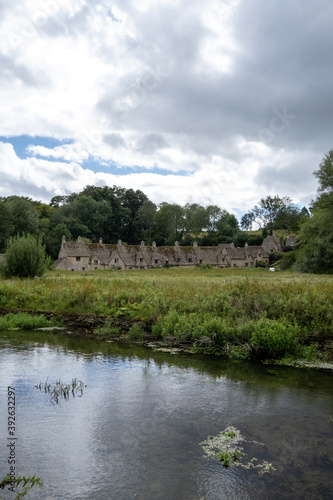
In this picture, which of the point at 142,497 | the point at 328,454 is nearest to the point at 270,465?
the point at 328,454

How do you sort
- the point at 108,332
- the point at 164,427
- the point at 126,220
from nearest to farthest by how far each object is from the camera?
the point at 164,427, the point at 108,332, the point at 126,220

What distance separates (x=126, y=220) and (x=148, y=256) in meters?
41.0

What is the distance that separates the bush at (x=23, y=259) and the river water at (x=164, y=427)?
18.5m

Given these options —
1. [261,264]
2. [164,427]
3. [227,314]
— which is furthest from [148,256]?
[164,427]

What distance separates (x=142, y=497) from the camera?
5.54m

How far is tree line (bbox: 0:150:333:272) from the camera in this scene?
8525 centimetres

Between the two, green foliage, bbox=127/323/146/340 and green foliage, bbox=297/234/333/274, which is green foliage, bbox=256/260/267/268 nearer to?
green foliage, bbox=297/234/333/274

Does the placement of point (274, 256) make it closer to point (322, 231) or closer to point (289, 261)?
point (289, 261)

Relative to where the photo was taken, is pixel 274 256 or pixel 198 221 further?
pixel 198 221

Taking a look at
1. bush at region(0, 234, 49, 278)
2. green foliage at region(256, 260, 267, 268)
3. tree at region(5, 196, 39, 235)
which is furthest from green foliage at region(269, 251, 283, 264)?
bush at region(0, 234, 49, 278)

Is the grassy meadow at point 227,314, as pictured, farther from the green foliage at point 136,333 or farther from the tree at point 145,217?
the tree at point 145,217

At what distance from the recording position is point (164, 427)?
776cm

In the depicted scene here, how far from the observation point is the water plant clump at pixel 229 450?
6.41 meters

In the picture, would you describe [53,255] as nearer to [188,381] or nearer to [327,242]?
[327,242]
